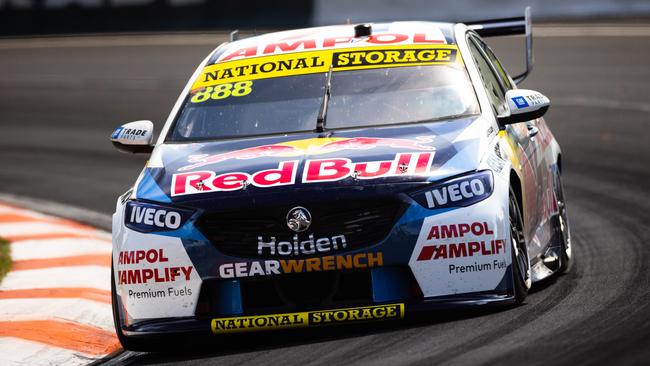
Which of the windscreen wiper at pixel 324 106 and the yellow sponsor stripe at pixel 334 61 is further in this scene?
the yellow sponsor stripe at pixel 334 61

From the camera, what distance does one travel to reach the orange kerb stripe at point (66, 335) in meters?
6.89

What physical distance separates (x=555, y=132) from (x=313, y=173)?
8193mm

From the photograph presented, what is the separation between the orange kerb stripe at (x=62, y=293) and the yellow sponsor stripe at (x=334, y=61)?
4.82ft

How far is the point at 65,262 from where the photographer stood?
30.8ft

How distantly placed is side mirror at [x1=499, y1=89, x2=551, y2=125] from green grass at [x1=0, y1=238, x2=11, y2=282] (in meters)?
3.70

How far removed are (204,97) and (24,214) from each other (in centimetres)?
481

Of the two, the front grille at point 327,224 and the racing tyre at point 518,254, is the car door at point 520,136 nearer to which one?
the racing tyre at point 518,254

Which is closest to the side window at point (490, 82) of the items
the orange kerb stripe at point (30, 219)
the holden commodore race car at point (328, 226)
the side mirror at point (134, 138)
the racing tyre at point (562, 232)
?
the holden commodore race car at point (328, 226)

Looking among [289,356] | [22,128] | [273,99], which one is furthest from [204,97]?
[22,128]

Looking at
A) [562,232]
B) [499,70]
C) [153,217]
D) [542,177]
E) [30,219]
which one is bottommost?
[30,219]

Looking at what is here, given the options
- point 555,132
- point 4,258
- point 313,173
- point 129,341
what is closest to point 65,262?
point 4,258

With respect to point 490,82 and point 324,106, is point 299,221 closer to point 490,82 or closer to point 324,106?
point 324,106

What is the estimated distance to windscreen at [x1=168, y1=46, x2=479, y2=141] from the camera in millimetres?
6969

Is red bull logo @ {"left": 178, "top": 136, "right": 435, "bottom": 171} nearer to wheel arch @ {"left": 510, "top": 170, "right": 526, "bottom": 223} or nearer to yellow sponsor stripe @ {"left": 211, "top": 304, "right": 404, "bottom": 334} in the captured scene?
wheel arch @ {"left": 510, "top": 170, "right": 526, "bottom": 223}
